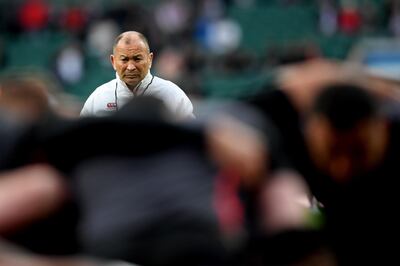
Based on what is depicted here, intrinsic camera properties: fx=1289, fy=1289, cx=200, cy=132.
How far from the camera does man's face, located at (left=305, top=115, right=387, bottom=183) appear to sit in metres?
5.79

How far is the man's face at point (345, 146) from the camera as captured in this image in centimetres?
579

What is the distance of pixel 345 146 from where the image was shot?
5.80 meters

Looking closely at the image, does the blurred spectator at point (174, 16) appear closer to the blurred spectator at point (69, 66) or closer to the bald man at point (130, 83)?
the blurred spectator at point (69, 66)

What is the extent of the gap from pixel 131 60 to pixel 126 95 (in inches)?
15.3

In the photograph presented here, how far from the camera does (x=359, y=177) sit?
243 inches

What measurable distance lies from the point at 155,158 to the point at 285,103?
1.18m

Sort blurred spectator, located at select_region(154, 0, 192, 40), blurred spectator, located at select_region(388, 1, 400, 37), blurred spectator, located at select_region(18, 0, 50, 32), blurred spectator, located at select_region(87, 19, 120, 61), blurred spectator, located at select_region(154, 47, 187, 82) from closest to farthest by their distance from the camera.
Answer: blurred spectator, located at select_region(154, 47, 187, 82)
blurred spectator, located at select_region(87, 19, 120, 61)
blurred spectator, located at select_region(154, 0, 192, 40)
blurred spectator, located at select_region(18, 0, 50, 32)
blurred spectator, located at select_region(388, 1, 400, 37)

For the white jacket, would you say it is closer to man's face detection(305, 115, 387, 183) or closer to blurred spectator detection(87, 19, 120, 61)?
man's face detection(305, 115, 387, 183)

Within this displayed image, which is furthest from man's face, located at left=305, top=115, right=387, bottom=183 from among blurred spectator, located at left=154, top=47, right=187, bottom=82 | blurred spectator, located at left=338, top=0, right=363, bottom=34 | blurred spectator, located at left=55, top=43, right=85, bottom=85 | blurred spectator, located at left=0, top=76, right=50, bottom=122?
blurred spectator, located at left=338, top=0, right=363, bottom=34

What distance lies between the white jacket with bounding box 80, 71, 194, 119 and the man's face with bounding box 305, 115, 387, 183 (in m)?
4.43

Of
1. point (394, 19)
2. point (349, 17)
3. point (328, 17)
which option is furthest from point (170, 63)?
point (394, 19)

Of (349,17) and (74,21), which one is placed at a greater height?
(74,21)

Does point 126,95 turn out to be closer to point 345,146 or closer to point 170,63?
point 345,146

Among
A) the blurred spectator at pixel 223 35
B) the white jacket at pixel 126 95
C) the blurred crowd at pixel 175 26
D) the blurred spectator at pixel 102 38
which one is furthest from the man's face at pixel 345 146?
the blurred spectator at pixel 223 35
